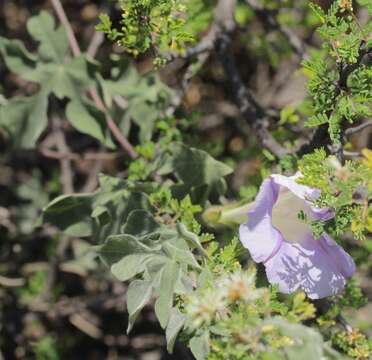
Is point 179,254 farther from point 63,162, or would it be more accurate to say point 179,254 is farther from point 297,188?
point 63,162

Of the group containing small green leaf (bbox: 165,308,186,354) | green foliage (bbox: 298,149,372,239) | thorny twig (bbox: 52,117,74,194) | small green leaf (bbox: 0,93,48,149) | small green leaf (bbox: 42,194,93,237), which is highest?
green foliage (bbox: 298,149,372,239)

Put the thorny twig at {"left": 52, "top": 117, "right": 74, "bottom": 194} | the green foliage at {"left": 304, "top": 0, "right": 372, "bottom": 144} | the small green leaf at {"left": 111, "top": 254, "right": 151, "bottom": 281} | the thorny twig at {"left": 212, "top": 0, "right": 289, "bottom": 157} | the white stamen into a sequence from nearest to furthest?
the green foliage at {"left": 304, "top": 0, "right": 372, "bottom": 144}
the small green leaf at {"left": 111, "top": 254, "right": 151, "bottom": 281}
the white stamen
the thorny twig at {"left": 212, "top": 0, "right": 289, "bottom": 157}
the thorny twig at {"left": 52, "top": 117, "right": 74, "bottom": 194}

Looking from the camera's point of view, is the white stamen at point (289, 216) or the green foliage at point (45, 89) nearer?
the white stamen at point (289, 216)

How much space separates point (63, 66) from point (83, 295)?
0.87 meters

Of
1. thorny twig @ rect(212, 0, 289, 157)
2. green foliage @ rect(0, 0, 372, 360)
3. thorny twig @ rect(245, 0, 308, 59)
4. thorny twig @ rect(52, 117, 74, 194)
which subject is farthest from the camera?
thorny twig @ rect(52, 117, 74, 194)

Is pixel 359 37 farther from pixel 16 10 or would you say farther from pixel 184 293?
pixel 16 10

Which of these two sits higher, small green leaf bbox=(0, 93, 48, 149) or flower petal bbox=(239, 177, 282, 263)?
flower petal bbox=(239, 177, 282, 263)

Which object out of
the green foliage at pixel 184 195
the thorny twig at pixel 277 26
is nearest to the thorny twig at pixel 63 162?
the green foliage at pixel 184 195

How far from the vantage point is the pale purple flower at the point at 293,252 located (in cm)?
134

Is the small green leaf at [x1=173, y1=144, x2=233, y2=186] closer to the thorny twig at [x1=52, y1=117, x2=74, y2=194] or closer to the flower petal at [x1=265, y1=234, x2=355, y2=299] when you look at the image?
the flower petal at [x1=265, y1=234, x2=355, y2=299]

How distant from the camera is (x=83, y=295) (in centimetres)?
238

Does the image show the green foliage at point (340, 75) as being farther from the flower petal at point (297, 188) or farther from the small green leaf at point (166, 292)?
the small green leaf at point (166, 292)

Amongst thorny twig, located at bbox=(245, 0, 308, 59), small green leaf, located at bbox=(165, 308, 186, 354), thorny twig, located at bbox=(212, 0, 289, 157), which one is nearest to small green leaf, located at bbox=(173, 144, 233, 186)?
thorny twig, located at bbox=(212, 0, 289, 157)

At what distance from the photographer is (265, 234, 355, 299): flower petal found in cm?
135
